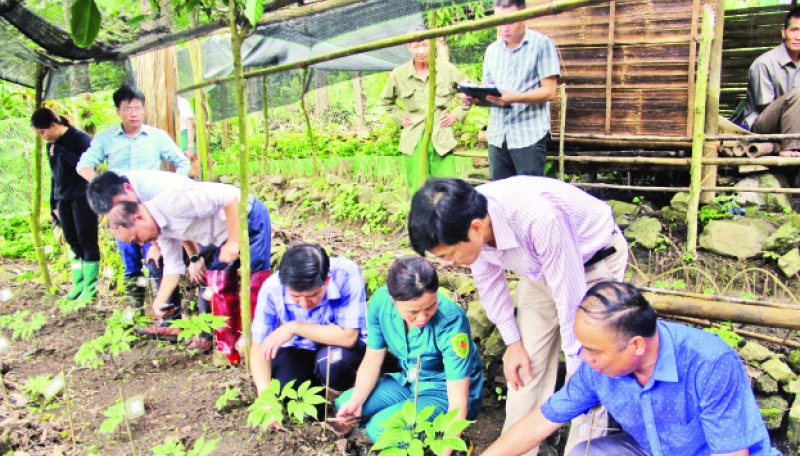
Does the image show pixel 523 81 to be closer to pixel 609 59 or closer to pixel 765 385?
pixel 609 59

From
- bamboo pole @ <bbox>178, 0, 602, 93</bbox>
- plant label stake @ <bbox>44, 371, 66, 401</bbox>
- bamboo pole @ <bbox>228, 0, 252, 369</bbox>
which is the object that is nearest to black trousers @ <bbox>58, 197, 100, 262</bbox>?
plant label stake @ <bbox>44, 371, 66, 401</bbox>

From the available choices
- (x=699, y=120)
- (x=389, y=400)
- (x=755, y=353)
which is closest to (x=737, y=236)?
(x=699, y=120)

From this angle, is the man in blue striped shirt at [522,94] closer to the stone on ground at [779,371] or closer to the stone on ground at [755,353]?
the stone on ground at [755,353]

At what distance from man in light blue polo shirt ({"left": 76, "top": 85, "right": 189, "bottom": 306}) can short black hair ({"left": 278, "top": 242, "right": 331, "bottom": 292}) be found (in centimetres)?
218

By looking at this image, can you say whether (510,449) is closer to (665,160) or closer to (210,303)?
(210,303)

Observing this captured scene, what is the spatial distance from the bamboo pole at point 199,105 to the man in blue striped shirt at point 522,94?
3.83 metres

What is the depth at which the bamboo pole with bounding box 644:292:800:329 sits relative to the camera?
2391 millimetres

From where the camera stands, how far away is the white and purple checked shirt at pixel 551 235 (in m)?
2.29

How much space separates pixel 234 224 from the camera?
377 cm

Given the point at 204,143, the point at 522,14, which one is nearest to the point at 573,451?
the point at 522,14

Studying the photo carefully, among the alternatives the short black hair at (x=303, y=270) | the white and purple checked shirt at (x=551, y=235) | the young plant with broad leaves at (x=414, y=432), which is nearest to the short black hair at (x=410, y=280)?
the white and purple checked shirt at (x=551, y=235)

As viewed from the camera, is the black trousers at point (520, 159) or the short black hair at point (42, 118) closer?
the black trousers at point (520, 159)

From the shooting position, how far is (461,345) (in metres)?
2.94

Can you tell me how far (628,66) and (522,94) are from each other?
211 cm
